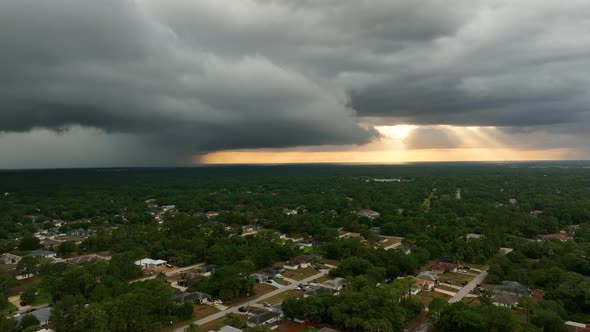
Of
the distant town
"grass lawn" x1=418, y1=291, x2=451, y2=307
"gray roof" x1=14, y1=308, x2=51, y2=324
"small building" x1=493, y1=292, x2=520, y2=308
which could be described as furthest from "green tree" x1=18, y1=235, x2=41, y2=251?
"small building" x1=493, y1=292, x2=520, y2=308

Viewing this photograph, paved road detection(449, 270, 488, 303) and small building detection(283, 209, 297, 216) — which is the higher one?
small building detection(283, 209, 297, 216)

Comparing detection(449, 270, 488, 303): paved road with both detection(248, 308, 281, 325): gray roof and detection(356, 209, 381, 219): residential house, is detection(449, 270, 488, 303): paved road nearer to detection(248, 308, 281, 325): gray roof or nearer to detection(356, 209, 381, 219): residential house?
detection(248, 308, 281, 325): gray roof

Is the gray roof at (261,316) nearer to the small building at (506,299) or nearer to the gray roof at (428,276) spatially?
the gray roof at (428,276)

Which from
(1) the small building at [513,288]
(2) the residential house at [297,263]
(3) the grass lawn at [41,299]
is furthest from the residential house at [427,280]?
(3) the grass lawn at [41,299]

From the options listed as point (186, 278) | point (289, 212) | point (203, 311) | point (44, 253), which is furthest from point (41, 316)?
point (289, 212)

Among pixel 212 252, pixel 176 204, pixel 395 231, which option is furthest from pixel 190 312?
pixel 176 204

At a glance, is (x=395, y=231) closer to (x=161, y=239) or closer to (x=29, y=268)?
(x=161, y=239)
